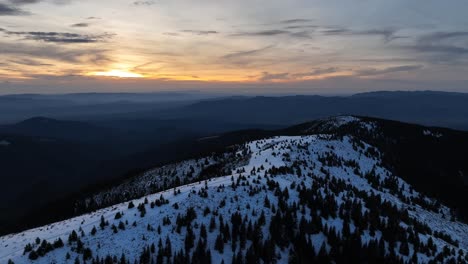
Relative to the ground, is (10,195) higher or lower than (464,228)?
lower

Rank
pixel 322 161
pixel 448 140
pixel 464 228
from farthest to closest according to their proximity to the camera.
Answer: pixel 448 140 < pixel 322 161 < pixel 464 228

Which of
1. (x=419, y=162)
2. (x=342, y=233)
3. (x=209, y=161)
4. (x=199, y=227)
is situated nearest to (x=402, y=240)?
(x=342, y=233)

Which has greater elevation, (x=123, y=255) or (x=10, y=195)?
(x=123, y=255)

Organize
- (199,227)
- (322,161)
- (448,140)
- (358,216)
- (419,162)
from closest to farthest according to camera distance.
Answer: (199,227) → (358,216) → (322,161) → (419,162) → (448,140)

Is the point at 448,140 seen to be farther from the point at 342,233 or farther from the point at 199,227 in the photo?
the point at 199,227

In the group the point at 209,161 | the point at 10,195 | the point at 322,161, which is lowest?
the point at 10,195

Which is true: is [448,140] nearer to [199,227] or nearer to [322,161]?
[322,161]

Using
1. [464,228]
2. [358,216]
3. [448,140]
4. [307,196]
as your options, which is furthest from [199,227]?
[448,140]

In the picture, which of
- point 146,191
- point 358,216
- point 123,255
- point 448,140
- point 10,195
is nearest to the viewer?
point 123,255

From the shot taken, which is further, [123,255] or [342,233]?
[342,233]
